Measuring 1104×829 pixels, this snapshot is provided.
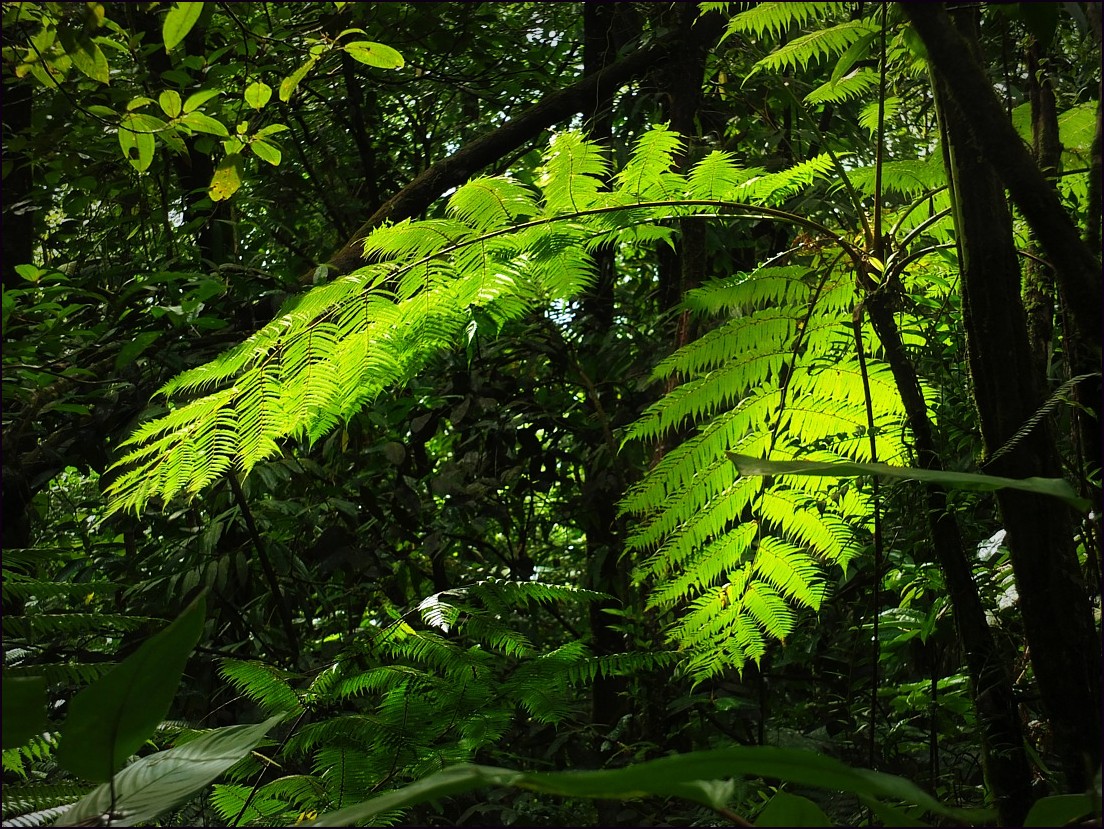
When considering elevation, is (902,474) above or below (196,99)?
below

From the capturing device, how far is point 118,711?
1.86 ft

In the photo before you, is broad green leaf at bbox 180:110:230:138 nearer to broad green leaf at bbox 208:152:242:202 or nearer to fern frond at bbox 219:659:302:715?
broad green leaf at bbox 208:152:242:202

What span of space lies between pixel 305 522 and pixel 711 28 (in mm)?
1881

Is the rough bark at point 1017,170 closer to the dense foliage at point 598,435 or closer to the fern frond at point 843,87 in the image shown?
the dense foliage at point 598,435

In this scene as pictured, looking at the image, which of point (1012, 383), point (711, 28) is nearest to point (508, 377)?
point (711, 28)

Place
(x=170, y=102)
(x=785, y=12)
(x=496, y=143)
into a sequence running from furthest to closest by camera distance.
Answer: (x=496, y=143) → (x=170, y=102) → (x=785, y=12)

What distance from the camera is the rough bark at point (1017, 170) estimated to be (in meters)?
0.65

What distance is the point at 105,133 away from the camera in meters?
2.63

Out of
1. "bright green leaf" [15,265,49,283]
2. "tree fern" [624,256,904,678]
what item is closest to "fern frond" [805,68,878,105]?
"tree fern" [624,256,904,678]

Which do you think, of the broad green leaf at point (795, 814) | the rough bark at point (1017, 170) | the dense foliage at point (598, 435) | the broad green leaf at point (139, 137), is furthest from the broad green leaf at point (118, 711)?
the broad green leaf at point (139, 137)

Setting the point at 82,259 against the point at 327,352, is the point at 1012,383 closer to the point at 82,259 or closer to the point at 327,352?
the point at 327,352

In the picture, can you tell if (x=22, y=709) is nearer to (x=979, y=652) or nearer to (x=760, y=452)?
(x=979, y=652)

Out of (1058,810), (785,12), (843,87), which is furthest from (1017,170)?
(843,87)

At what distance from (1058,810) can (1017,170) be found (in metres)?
0.44
